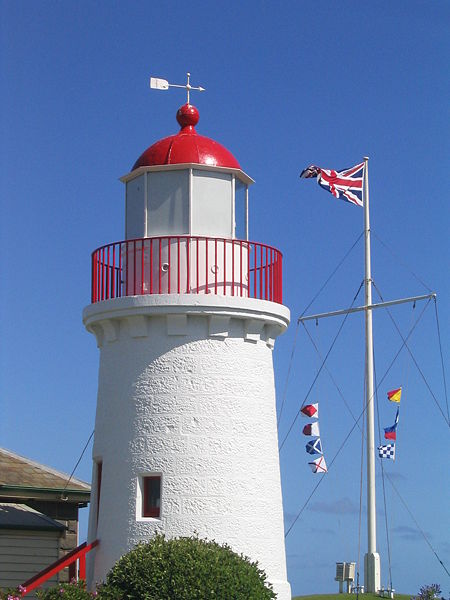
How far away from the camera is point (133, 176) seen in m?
22.8

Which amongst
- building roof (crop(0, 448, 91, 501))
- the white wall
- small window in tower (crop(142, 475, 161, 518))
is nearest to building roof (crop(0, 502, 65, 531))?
building roof (crop(0, 448, 91, 501))

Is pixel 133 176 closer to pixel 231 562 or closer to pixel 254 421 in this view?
pixel 254 421

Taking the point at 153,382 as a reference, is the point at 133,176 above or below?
above

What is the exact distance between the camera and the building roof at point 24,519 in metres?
24.9

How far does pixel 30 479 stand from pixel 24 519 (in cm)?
89

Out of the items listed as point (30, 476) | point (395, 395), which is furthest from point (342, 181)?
point (30, 476)

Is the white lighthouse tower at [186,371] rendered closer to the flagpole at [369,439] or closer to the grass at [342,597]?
the grass at [342,597]

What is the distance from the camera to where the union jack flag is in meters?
30.0

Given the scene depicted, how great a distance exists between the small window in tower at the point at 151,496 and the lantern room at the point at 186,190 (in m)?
4.07

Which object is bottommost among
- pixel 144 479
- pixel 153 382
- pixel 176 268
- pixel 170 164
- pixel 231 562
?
pixel 231 562

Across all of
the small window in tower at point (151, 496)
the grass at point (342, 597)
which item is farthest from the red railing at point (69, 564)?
the grass at point (342, 597)

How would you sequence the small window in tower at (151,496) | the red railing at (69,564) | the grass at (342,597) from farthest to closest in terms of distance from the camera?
1. the grass at (342,597)
2. the red railing at (69,564)
3. the small window in tower at (151,496)

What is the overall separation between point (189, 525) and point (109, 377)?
9.85 feet

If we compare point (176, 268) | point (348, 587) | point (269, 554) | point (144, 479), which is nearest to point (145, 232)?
point (176, 268)
